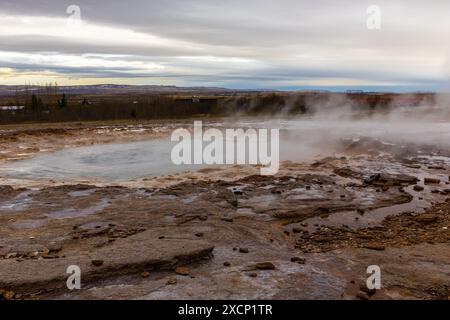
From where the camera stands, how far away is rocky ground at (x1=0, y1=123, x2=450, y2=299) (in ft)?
16.2

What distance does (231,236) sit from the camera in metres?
6.68

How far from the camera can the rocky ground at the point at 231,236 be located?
16.2ft

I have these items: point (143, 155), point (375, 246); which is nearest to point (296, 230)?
point (375, 246)

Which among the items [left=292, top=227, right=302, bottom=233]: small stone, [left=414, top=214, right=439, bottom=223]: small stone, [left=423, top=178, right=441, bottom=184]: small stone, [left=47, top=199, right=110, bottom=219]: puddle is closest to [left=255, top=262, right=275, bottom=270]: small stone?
[left=292, top=227, right=302, bottom=233]: small stone

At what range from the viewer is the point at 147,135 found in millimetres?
21891

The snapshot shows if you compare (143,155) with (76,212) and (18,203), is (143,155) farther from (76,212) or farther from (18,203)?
(76,212)

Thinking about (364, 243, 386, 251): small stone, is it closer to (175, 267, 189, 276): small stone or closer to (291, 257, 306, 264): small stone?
(291, 257, 306, 264): small stone

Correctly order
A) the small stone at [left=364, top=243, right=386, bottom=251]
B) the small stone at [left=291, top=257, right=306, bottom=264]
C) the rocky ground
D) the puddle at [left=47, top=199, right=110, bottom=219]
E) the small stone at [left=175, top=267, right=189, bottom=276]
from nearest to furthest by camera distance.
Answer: the rocky ground
the small stone at [left=175, top=267, right=189, bottom=276]
the small stone at [left=291, top=257, right=306, bottom=264]
the small stone at [left=364, top=243, right=386, bottom=251]
the puddle at [left=47, top=199, right=110, bottom=219]

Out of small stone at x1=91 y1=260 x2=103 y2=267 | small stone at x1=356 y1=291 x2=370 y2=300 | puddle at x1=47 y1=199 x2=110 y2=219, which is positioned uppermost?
small stone at x1=91 y1=260 x2=103 y2=267

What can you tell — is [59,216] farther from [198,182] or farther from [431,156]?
[431,156]

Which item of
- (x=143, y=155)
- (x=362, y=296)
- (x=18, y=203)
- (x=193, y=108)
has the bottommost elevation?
(x=362, y=296)

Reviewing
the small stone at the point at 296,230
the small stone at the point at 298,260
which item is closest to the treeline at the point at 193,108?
the small stone at the point at 296,230

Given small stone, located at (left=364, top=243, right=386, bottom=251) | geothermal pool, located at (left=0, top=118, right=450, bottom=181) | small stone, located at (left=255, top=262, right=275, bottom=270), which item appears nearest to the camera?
small stone, located at (left=255, top=262, right=275, bottom=270)
